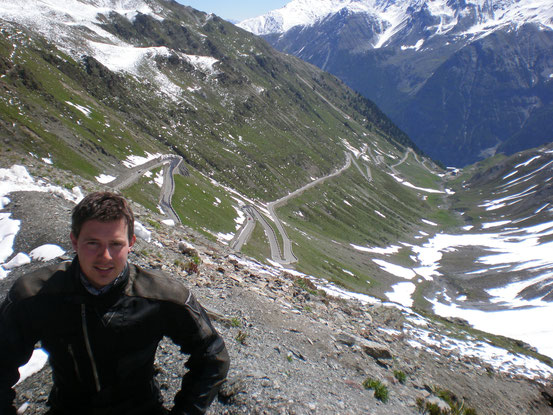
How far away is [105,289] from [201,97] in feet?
660

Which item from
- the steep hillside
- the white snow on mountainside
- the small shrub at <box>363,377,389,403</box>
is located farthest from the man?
the white snow on mountainside

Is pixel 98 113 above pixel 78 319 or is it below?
below

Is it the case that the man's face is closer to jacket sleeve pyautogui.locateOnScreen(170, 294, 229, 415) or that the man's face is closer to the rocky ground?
jacket sleeve pyautogui.locateOnScreen(170, 294, 229, 415)

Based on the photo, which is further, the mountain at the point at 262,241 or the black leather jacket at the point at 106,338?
the mountain at the point at 262,241

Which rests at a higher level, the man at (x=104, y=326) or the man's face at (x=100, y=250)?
the man's face at (x=100, y=250)

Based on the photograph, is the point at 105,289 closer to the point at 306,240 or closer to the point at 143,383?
the point at 143,383

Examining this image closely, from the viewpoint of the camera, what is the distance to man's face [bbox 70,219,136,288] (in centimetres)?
464

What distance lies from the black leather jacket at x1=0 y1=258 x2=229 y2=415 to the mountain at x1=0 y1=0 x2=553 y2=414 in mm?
4972

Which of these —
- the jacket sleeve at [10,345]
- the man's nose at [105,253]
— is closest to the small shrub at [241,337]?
the jacket sleeve at [10,345]

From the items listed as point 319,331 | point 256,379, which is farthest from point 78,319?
point 319,331

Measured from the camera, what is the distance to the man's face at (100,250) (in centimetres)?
464

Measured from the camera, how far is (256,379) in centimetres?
1093

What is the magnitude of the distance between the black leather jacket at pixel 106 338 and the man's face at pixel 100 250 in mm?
293

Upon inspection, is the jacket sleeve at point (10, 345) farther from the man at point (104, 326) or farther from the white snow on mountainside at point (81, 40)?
the white snow on mountainside at point (81, 40)
